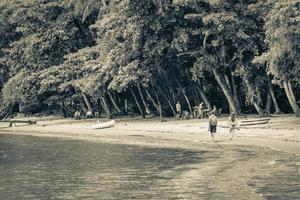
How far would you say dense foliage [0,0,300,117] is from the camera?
40.2 m

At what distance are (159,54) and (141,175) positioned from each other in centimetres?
2529

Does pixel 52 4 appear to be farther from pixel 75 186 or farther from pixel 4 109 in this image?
pixel 75 186

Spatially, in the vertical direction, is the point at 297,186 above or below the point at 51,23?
below

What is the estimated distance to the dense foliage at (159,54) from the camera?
1583 inches

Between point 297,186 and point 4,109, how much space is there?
179 feet

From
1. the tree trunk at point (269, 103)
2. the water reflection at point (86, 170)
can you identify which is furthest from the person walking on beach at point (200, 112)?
the water reflection at point (86, 170)

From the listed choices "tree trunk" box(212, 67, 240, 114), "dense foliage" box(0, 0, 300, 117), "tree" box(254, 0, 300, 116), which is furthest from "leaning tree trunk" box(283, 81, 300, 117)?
"tree trunk" box(212, 67, 240, 114)

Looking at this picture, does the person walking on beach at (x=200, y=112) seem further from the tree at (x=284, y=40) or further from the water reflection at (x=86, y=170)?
the water reflection at (x=86, y=170)

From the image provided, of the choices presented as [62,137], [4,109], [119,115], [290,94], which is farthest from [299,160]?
[4,109]

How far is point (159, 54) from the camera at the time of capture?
150 ft

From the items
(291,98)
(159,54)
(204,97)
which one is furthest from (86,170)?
(204,97)

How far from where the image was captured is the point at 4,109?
6838cm

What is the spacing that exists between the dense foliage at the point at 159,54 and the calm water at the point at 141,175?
10.6 meters

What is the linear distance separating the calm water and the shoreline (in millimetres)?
2335
